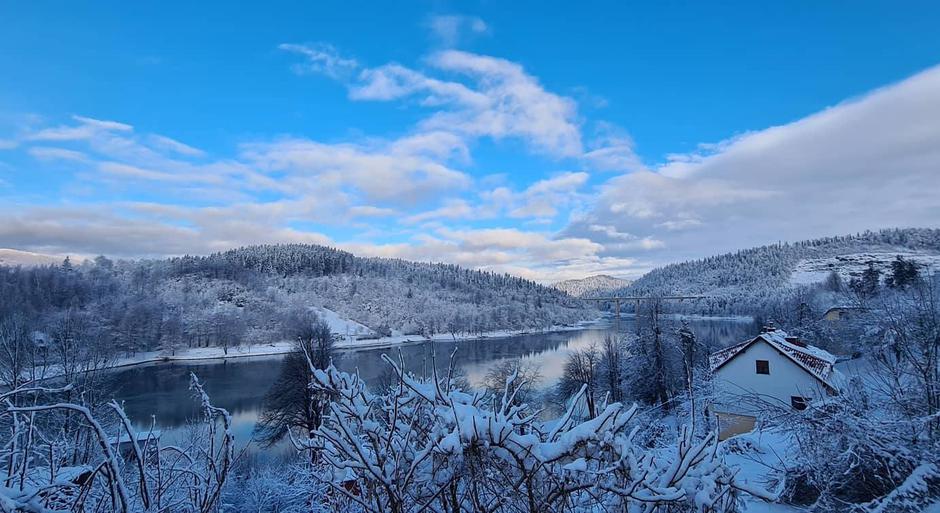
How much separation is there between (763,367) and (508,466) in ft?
61.3

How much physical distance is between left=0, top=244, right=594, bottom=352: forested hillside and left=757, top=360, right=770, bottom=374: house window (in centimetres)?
1921

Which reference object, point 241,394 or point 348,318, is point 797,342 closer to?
point 241,394

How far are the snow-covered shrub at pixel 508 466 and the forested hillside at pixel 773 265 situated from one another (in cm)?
9418

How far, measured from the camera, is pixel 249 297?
8356 centimetres

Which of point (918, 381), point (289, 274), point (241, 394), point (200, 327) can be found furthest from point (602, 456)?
point (289, 274)

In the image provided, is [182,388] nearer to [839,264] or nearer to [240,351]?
[240,351]

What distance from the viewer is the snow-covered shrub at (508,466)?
4.43ft

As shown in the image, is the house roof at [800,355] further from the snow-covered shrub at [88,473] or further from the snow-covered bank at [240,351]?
the snow-covered bank at [240,351]

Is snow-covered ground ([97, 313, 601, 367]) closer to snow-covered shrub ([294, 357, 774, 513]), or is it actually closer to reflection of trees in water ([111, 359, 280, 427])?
reflection of trees in water ([111, 359, 280, 427])

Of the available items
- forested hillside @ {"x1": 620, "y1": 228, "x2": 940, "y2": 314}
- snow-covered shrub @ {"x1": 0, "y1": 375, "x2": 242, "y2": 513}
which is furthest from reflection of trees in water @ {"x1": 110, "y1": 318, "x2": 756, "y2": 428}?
forested hillside @ {"x1": 620, "y1": 228, "x2": 940, "y2": 314}

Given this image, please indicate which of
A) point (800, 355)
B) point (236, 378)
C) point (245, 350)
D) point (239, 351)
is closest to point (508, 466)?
point (800, 355)

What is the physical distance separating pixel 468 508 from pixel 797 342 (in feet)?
70.4

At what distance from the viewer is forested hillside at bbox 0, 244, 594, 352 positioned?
52500 mm

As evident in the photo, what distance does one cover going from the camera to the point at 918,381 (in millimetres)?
3967
